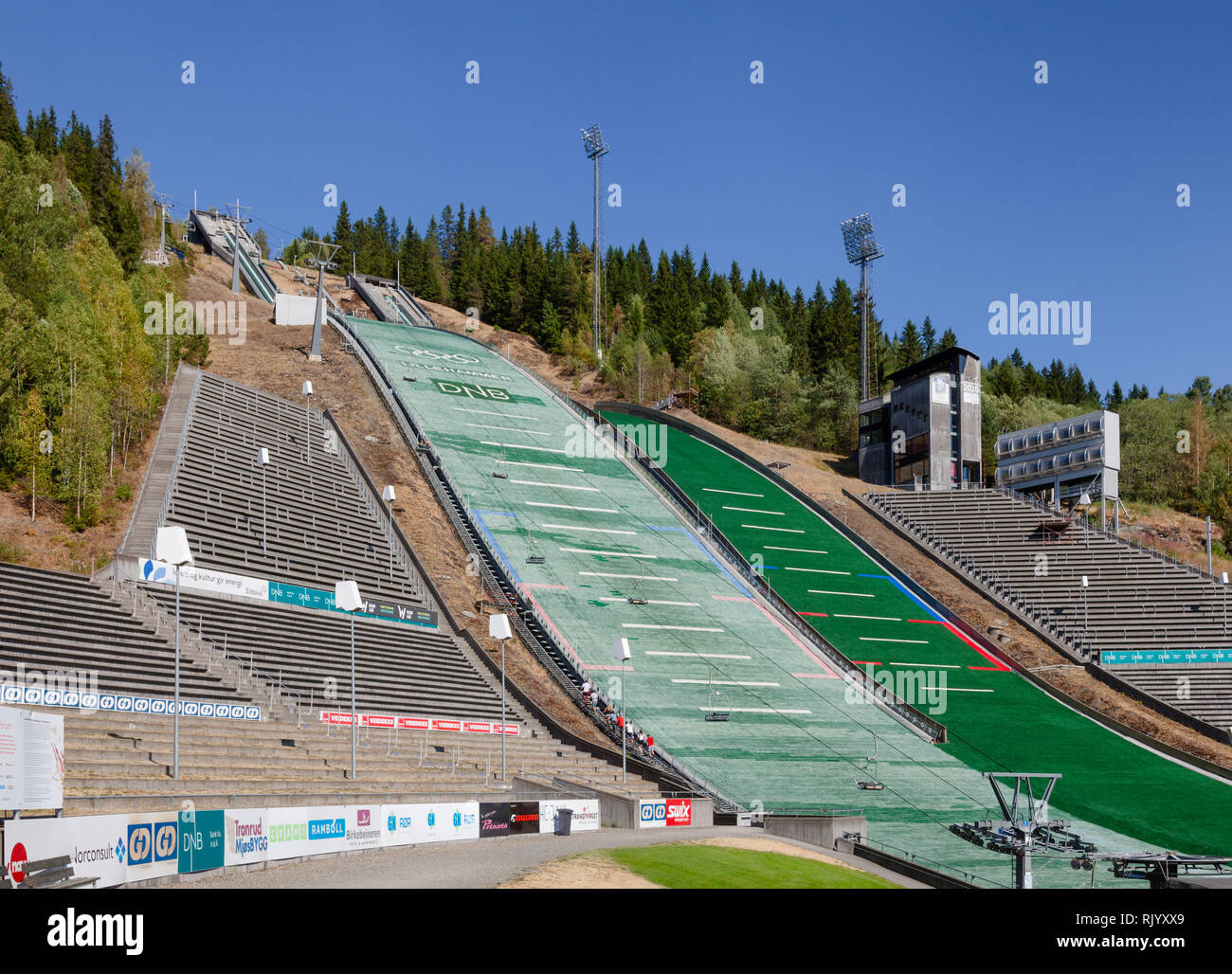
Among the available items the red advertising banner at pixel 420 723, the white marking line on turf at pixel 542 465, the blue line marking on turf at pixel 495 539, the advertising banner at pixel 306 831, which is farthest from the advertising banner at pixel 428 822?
the white marking line on turf at pixel 542 465

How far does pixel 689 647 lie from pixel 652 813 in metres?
16.1

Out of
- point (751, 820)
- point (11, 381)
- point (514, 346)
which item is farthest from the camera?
point (514, 346)

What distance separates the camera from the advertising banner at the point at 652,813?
27953 mm

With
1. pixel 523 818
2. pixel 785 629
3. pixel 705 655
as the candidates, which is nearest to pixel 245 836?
pixel 523 818

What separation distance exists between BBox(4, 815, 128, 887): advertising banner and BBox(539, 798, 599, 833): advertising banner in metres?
12.3

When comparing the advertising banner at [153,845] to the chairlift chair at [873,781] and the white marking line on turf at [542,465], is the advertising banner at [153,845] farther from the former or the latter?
the white marking line on turf at [542,465]

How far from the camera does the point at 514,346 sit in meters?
105

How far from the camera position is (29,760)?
14.1 metres

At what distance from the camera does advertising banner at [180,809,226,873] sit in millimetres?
16578

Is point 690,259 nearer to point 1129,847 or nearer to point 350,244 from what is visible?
point 350,244

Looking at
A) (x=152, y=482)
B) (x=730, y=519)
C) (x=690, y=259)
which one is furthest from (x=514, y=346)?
(x=152, y=482)

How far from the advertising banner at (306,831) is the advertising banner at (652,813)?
29.9 ft

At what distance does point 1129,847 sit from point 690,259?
109 m
